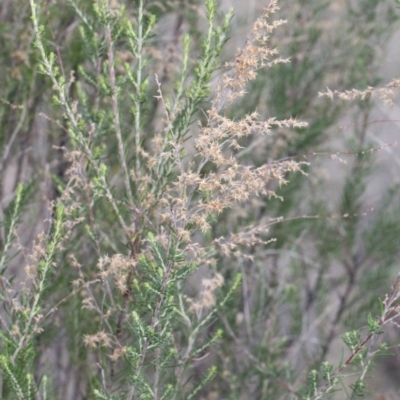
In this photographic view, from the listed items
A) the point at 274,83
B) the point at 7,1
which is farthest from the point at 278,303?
the point at 7,1

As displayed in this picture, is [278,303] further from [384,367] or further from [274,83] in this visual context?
[384,367]

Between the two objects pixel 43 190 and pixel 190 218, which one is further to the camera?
pixel 43 190

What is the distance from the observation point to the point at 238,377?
2750 mm

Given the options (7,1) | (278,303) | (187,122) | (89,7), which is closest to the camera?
(187,122)

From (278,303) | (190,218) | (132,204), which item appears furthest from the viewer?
(278,303)

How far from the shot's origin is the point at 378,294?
320cm

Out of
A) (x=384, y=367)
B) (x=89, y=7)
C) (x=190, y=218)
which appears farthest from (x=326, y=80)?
(x=384, y=367)

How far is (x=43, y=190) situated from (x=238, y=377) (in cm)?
127

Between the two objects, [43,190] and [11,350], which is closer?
[11,350]

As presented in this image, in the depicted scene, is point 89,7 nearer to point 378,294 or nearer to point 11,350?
point 11,350

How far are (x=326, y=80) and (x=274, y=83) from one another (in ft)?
→ 1.28

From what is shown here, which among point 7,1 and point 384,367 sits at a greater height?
point 7,1

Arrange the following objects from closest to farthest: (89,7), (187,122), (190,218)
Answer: (190,218) → (187,122) → (89,7)

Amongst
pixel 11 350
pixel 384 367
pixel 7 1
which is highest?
pixel 7 1
